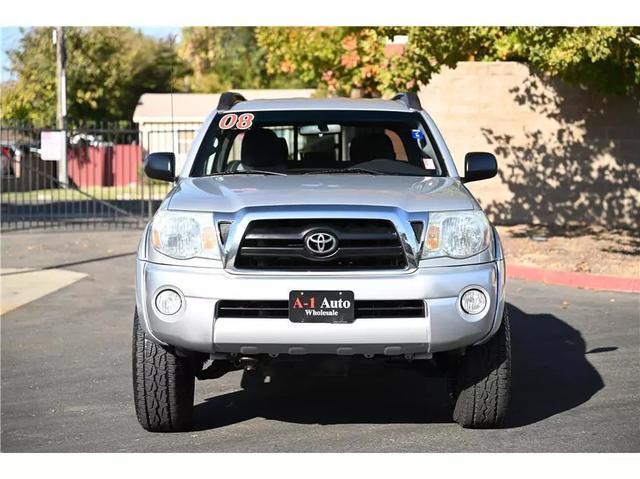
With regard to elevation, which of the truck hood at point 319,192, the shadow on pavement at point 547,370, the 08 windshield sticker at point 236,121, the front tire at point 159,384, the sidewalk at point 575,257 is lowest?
the sidewalk at point 575,257

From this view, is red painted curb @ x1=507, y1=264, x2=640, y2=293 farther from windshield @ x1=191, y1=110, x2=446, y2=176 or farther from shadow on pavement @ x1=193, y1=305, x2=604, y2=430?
windshield @ x1=191, y1=110, x2=446, y2=176

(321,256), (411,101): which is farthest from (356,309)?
(411,101)

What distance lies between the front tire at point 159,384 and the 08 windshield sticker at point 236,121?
1.73 meters

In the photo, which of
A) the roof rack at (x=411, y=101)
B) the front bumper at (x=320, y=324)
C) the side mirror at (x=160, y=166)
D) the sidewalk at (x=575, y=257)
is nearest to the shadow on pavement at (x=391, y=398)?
the front bumper at (x=320, y=324)

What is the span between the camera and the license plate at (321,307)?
5871 mm

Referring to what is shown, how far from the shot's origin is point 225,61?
206 ft

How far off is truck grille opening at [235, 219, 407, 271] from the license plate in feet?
0.51

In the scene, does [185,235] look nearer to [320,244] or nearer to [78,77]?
[320,244]

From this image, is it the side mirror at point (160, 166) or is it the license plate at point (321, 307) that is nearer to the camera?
the license plate at point (321, 307)

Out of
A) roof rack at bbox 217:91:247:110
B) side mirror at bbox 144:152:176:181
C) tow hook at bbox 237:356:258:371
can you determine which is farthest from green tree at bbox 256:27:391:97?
tow hook at bbox 237:356:258:371

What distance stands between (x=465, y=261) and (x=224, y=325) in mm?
1248

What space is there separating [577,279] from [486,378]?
7.63 meters

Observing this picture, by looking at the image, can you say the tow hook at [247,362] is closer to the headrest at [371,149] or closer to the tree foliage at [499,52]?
the headrest at [371,149]

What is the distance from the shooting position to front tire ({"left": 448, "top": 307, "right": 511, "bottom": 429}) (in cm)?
632
